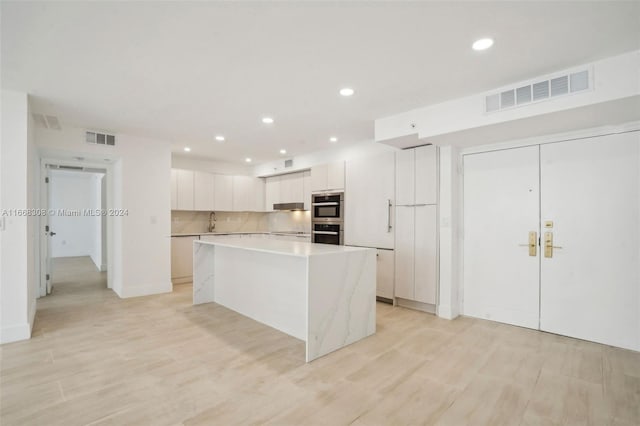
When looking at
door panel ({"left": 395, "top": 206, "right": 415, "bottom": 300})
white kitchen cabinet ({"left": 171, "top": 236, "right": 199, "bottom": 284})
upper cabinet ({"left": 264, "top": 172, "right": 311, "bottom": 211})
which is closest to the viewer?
door panel ({"left": 395, "top": 206, "right": 415, "bottom": 300})

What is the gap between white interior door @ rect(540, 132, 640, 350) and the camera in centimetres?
301

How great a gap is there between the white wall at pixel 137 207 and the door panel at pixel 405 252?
12.7ft

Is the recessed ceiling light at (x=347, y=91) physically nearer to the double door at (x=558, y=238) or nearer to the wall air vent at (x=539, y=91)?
the wall air vent at (x=539, y=91)

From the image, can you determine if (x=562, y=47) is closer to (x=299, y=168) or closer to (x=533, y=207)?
(x=533, y=207)

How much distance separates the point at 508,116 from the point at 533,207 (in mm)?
1232

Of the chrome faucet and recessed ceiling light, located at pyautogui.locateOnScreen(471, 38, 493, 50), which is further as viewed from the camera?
the chrome faucet

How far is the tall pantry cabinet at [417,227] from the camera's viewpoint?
4.18m

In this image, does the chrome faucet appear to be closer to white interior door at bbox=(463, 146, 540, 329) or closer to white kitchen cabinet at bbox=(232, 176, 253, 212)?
white kitchen cabinet at bbox=(232, 176, 253, 212)

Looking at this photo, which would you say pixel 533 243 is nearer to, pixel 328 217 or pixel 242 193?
pixel 328 217

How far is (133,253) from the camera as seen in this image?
4992mm

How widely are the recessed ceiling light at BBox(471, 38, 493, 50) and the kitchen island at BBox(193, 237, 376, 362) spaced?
2.02 metres

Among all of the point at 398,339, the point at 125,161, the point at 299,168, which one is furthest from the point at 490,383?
the point at 125,161

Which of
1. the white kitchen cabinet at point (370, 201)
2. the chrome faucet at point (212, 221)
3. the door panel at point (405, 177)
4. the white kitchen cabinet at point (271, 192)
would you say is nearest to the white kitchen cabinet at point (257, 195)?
the white kitchen cabinet at point (271, 192)

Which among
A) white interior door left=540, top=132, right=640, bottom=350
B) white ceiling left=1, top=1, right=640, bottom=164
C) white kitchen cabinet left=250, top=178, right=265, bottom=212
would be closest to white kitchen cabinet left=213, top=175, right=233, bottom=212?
white kitchen cabinet left=250, top=178, right=265, bottom=212
